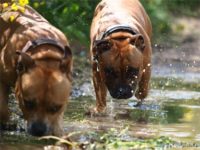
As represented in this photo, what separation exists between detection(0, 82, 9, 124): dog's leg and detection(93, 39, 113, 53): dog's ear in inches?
56.6

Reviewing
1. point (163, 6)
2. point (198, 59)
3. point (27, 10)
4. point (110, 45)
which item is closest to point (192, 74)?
point (198, 59)

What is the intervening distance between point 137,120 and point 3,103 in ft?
5.63

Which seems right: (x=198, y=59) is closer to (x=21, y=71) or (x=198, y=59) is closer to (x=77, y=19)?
(x=77, y=19)

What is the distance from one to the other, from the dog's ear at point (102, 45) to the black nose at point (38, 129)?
2095 millimetres

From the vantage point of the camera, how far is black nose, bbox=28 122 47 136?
6.07 meters

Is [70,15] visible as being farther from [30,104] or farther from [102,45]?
[30,104]

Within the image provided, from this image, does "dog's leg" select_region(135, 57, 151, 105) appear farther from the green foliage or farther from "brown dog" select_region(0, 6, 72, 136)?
the green foliage

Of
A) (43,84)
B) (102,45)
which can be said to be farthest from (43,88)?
(102,45)

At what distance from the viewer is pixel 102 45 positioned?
805 cm

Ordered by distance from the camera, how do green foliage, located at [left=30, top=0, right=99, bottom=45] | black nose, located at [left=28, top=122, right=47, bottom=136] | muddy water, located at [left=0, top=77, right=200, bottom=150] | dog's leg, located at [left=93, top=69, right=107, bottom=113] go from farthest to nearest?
green foliage, located at [left=30, top=0, right=99, bottom=45]
dog's leg, located at [left=93, top=69, right=107, bottom=113]
muddy water, located at [left=0, top=77, right=200, bottom=150]
black nose, located at [left=28, top=122, right=47, bottom=136]

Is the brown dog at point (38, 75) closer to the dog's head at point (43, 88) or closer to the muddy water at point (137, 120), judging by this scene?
the dog's head at point (43, 88)

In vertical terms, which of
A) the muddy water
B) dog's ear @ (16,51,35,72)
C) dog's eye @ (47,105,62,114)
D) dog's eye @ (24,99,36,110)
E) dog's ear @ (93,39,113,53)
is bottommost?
the muddy water

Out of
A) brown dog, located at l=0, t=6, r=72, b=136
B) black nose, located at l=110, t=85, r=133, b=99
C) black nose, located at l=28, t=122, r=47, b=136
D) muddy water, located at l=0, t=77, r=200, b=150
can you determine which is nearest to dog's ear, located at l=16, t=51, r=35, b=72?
brown dog, located at l=0, t=6, r=72, b=136

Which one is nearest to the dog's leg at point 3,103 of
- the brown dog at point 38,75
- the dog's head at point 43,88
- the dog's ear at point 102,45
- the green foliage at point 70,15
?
the brown dog at point 38,75
